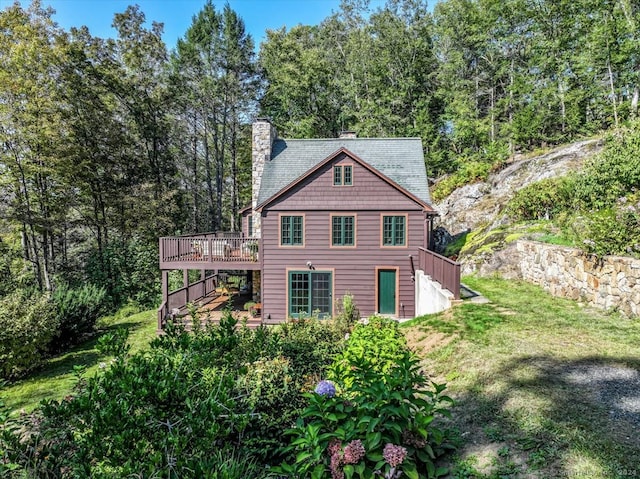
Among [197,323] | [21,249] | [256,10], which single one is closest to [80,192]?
[21,249]

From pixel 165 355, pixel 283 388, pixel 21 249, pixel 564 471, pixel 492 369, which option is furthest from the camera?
pixel 21 249

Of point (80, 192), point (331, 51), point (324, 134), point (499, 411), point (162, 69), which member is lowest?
point (499, 411)

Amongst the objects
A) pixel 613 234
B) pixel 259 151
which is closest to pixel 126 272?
pixel 259 151

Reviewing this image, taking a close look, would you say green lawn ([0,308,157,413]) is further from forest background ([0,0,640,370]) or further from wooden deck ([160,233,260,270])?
wooden deck ([160,233,260,270])

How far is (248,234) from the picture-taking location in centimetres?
1499

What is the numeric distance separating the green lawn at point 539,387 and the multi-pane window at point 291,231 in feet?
22.0

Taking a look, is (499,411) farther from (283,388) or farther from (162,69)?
(162,69)

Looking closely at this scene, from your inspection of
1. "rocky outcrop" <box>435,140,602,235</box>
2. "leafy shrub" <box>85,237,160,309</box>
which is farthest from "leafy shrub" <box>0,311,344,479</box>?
"leafy shrub" <box>85,237,160,309</box>

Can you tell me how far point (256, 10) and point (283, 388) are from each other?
27.0 m

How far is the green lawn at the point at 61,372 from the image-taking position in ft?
27.1

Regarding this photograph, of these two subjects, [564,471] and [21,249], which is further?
[21,249]

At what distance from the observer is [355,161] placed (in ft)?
41.4

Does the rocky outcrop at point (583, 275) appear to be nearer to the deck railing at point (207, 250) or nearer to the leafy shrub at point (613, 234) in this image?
the leafy shrub at point (613, 234)

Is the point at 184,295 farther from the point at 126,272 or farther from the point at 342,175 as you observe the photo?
the point at 342,175
